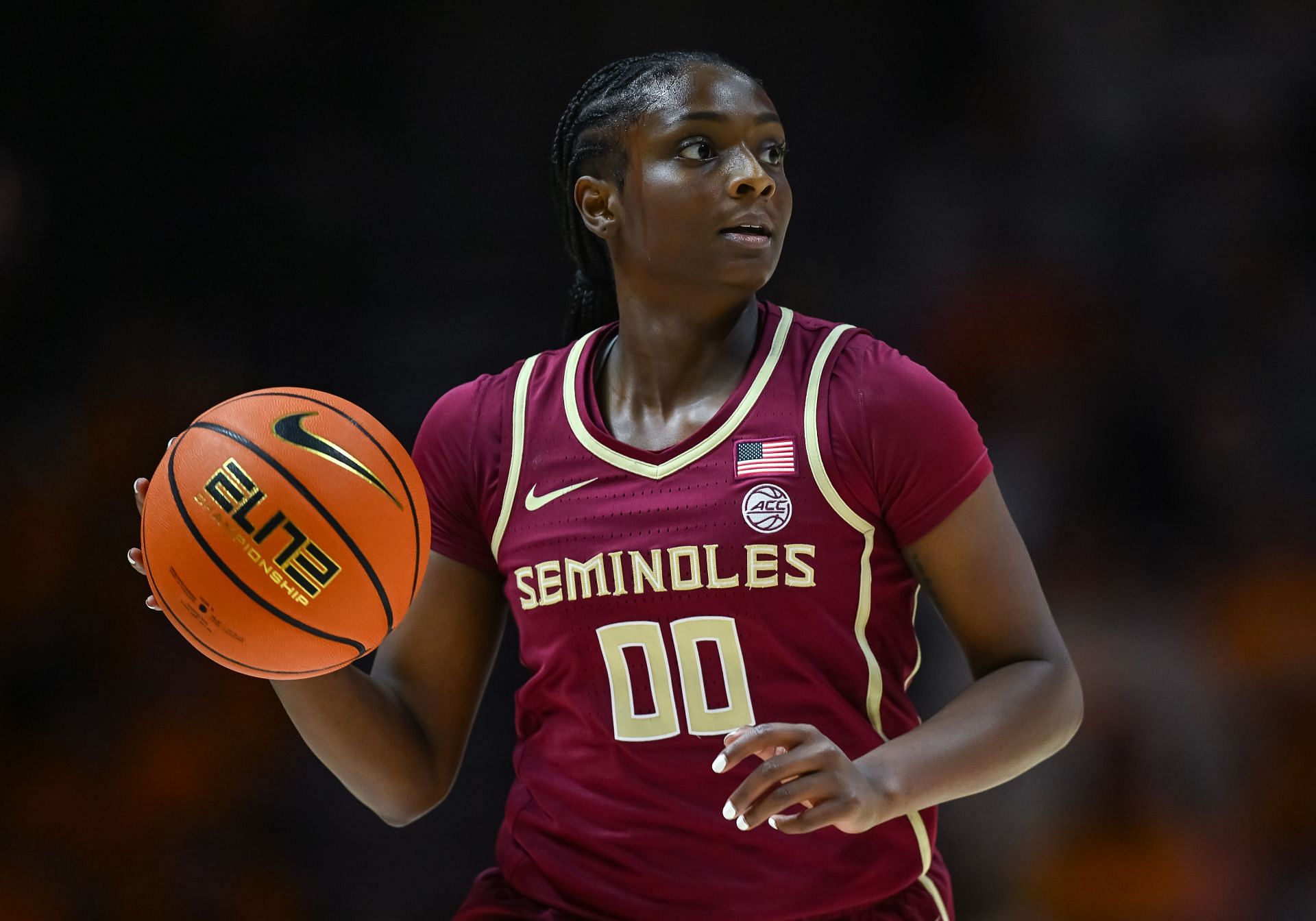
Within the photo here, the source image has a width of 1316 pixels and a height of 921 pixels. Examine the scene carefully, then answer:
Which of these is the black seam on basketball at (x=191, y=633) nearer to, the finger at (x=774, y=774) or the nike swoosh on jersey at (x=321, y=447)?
the nike swoosh on jersey at (x=321, y=447)

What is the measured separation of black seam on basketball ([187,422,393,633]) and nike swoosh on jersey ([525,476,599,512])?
30 centimetres

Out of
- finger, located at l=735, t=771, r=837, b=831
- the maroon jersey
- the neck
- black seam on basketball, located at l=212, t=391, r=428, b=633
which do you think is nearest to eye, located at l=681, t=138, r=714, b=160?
the neck

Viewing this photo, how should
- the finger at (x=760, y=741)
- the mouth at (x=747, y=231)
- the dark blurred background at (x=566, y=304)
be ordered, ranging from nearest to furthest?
the finger at (x=760, y=741) → the mouth at (x=747, y=231) → the dark blurred background at (x=566, y=304)

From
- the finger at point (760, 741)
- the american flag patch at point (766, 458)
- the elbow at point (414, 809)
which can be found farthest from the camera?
the elbow at point (414, 809)

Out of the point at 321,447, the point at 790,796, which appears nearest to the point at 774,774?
the point at 790,796

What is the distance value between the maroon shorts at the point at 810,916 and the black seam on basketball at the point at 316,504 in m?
0.47

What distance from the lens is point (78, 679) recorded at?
431 cm

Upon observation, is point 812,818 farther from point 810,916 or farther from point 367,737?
point 367,737

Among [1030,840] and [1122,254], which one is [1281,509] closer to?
[1122,254]

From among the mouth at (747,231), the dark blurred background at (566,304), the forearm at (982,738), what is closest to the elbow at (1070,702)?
the forearm at (982,738)

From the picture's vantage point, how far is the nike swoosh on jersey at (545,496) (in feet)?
7.25

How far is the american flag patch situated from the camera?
6.92 feet

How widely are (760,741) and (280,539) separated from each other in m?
0.71

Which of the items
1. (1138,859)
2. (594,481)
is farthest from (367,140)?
(1138,859)
